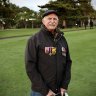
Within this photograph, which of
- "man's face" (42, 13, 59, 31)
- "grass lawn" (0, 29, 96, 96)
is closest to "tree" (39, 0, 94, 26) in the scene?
"grass lawn" (0, 29, 96, 96)

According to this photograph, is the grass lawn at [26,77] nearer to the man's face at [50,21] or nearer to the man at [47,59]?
the man at [47,59]

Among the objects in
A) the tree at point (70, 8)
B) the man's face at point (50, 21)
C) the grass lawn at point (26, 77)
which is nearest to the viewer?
the man's face at point (50, 21)

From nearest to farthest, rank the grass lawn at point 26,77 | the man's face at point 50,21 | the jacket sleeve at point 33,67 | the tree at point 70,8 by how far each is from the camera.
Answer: the jacket sleeve at point 33,67
the man's face at point 50,21
the grass lawn at point 26,77
the tree at point 70,8

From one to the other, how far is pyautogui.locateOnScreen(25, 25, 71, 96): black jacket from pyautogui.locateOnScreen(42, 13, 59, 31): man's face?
0.06 m

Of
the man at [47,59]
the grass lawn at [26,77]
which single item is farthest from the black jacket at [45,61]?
the grass lawn at [26,77]

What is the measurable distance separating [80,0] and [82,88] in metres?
69.7

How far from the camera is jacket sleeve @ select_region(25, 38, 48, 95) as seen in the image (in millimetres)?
4930

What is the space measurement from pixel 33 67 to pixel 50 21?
2.28 ft

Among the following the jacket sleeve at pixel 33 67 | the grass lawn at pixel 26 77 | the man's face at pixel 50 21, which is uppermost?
the man's face at pixel 50 21

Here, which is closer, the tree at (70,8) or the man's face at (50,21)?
the man's face at (50,21)

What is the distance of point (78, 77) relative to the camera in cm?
1108

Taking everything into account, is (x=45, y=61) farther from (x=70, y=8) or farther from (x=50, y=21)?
(x=70, y=8)

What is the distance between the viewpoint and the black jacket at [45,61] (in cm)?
494

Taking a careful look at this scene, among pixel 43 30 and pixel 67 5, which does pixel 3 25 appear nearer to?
pixel 67 5
